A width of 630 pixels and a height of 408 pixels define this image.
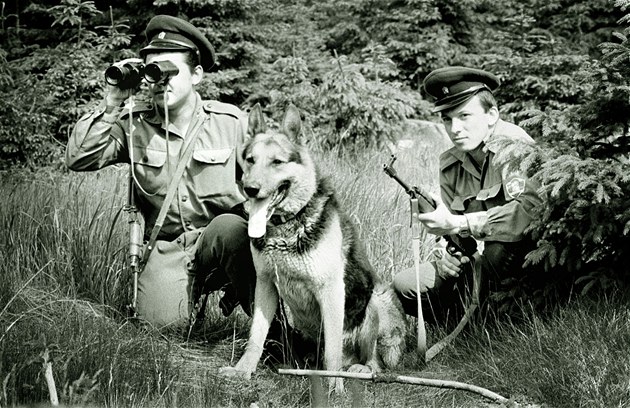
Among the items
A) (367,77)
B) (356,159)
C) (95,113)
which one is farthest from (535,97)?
(95,113)

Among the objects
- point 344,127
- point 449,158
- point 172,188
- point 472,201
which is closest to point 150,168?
point 172,188

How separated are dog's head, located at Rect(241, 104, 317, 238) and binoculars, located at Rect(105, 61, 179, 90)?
63 centimetres

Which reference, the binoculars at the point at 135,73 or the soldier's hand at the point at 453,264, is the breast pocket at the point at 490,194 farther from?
the binoculars at the point at 135,73

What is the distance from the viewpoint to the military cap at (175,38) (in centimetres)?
436

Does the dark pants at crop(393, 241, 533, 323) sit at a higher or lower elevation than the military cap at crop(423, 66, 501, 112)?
lower

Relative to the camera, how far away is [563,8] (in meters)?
13.0

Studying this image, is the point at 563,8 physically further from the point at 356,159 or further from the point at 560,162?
the point at 560,162

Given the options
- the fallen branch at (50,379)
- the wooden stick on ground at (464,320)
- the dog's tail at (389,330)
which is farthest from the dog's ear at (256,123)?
the fallen branch at (50,379)

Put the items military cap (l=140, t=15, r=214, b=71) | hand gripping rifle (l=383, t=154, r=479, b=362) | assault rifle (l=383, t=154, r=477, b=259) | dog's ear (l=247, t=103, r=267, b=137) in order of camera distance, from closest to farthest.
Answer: assault rifle (l=383, t=154, r=477, b=259) → hand gripping rifle (l=383, t=154, r=479, b=362) → dog's ear (l=247, t=103, r=267, b=137) → military cap (l=140, t=15, r=214, b=71)

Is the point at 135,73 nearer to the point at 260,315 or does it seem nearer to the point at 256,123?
the point at 256,123

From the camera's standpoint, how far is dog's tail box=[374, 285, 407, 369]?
4141mm

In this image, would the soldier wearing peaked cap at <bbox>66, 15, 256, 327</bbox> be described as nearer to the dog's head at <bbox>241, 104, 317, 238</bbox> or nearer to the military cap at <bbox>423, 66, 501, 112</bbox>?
the dog's head at <bbox>241, 104, 317, 238</bbox>

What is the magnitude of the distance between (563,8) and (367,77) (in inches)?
181

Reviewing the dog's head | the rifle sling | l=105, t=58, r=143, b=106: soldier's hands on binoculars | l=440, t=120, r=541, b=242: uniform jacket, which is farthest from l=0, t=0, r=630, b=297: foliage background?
l=105, t=58, r=143, b=106: soldier's hands on binoculars
